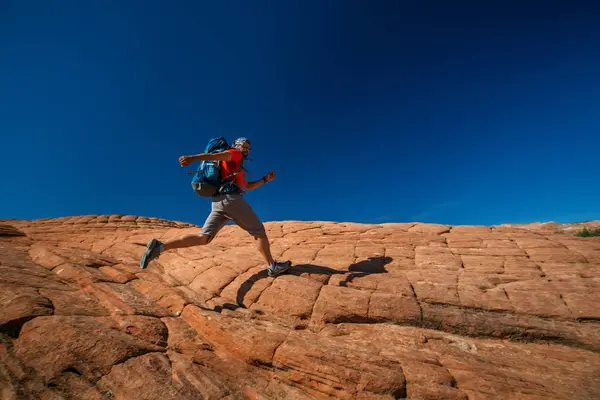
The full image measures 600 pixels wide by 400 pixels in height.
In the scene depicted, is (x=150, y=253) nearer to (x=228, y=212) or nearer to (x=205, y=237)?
(x=205, y=237)

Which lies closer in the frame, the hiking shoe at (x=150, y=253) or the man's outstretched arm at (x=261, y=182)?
the hiking shoe at (x=150, y=253)

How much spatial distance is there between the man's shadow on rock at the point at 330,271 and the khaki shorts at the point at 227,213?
1771mm

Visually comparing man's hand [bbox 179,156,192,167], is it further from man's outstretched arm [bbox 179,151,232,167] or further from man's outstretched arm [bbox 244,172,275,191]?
man's outstretched arm [bbox 244,172,275,191]

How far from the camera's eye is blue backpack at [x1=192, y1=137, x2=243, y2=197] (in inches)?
263

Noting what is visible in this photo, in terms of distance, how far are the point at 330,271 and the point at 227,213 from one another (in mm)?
3688

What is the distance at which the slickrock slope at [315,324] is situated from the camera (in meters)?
3.99

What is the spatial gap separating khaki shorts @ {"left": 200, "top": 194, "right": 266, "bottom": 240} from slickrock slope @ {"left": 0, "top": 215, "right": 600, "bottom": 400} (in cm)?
188

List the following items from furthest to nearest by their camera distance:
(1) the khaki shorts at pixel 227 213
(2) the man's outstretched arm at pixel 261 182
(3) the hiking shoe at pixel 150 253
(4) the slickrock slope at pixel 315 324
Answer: (2) the man's outstretched arm at pixel 261 182 → (1) the khaki shorts at pixel 227 213 → (3) the hiking shoe at pixel 150 253 → (4) the slickrock slope at pixel 315 324

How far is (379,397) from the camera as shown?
396cm

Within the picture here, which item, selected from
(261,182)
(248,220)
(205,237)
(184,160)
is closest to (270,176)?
(261,182)

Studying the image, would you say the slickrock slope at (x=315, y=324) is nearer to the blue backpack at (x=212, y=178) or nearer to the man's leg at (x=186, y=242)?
the man's leg at (x=186, y=242)

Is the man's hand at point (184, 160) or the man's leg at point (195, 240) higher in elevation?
the man's hand at point (184, 160)

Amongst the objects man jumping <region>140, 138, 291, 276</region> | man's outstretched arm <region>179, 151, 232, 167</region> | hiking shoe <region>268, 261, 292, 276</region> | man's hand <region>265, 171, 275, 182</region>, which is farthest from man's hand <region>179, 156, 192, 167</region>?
hiking shoe <region>268, 261, 292, 276</region>

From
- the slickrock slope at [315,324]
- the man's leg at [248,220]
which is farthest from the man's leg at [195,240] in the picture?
the slickrock slope at [315,324]
